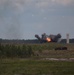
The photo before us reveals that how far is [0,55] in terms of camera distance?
42312 millimetres

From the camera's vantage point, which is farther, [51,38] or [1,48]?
[51,38]

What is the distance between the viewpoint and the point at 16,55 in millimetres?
44594

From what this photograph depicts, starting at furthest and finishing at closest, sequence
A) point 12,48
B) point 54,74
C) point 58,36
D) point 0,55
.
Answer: point 58,36
point 12,48
point 0,55
point 54,74

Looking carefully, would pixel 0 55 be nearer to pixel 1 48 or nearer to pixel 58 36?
pixel 1 48

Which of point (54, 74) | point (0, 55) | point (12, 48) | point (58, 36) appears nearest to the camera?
point (54, 74)

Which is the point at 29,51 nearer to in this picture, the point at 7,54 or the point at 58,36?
the point at 7,54

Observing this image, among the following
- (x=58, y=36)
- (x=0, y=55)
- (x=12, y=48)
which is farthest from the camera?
(x=58, y=36)

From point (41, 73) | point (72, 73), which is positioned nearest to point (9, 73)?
point (41, 73)

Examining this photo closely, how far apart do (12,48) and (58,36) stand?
8654cm

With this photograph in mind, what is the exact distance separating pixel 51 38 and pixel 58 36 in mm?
4885

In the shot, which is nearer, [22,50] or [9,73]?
[9,73]

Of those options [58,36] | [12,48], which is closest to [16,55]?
[12,48]

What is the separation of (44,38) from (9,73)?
111m

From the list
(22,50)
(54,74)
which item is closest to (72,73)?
(54,74)
